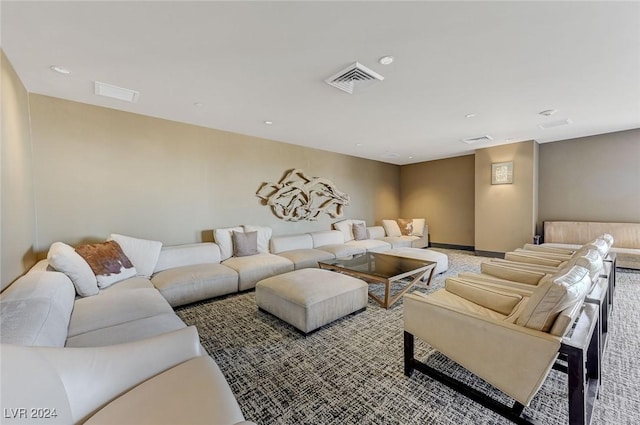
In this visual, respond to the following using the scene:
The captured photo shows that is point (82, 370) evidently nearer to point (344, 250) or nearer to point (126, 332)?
point (126, 332)

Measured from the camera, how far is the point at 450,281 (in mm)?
2326

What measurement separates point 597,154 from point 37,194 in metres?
8.80

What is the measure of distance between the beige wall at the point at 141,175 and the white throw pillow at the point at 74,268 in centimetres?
96

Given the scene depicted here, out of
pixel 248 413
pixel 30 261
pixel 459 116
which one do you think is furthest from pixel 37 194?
pixel 459 116

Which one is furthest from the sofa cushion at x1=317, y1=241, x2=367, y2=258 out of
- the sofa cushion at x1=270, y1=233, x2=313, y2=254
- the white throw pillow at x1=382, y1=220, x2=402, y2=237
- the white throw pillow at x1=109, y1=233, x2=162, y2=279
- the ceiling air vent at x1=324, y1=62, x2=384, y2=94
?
the ceiling air vent at x1=324, y1=62, x2=384, y2=94

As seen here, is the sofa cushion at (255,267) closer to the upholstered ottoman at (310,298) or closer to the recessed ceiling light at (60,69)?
the upholstered ottoman at (310,298)

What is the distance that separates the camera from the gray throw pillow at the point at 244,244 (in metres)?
4.02

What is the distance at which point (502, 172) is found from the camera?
17.8 feet

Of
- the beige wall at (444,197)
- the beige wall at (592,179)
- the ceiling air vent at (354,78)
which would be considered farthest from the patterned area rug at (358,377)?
the beige wall at (444,197)

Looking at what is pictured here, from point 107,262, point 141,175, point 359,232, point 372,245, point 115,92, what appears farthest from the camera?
point 359,232

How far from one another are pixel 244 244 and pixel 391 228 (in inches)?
164

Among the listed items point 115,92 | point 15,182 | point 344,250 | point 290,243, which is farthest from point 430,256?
point 15,182

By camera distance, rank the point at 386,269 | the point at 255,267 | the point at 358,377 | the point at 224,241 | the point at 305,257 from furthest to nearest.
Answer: the point at 305,257 < the point at 224,241 < the point at 255,267 < the point at 386,269 < the point at 358,377

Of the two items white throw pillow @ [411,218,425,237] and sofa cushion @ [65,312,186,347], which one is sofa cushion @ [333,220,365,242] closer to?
white throw pillow @ [411,218,425,237]
